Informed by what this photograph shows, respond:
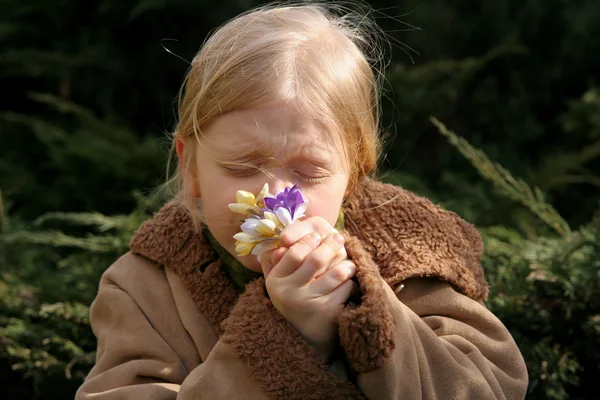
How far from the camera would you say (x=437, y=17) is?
4164mm

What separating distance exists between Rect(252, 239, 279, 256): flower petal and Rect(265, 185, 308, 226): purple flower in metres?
0.06

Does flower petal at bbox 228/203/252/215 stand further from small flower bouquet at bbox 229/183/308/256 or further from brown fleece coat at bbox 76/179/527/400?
brown fleece coat at bbox 76/179/527/400

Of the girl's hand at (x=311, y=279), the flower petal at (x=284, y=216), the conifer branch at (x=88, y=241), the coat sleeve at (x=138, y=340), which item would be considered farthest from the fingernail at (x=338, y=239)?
the conifer branch at (x=88, y=241)

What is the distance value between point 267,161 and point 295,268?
0.30m

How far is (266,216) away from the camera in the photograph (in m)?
1.74

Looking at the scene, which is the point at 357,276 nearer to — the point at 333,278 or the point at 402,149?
the point at 333,278

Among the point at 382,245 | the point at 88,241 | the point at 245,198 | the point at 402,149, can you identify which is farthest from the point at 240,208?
the point at 402,149

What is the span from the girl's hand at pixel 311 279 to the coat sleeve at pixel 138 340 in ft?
0.97

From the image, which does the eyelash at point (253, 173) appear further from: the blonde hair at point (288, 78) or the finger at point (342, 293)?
the finger at point (342, 293)

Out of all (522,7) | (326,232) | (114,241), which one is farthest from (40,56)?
(326,232)

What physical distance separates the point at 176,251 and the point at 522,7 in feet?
8.74

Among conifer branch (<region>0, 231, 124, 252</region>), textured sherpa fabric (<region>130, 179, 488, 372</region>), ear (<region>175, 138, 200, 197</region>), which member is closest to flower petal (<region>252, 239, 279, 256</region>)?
textured sherpa fabric (<region>130, 179, 488, 372</region>)

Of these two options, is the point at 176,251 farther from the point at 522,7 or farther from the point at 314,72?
the point at 522,7

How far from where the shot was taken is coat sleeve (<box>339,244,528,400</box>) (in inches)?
67.4
